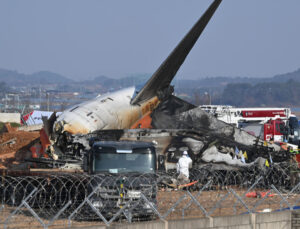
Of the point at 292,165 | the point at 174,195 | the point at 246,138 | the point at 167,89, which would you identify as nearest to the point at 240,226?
the point at 174,195

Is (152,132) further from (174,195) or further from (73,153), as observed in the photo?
(174,195)

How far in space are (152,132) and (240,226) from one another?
1777 centimetres

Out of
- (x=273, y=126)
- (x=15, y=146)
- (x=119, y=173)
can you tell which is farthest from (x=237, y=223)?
(x=273, y=126)

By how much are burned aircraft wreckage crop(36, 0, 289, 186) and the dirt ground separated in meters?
4.37

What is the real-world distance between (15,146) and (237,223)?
29577mm

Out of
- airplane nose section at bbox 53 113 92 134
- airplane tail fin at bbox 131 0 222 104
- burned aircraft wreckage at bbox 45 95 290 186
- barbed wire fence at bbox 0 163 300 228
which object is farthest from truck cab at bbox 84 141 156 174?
airplane tail fin at bbox 131 0 222 104

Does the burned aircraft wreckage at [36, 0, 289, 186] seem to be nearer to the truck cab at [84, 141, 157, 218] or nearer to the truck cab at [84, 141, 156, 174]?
the truck cab at [84, 141, 156, 174]

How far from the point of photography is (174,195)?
19.7 metres

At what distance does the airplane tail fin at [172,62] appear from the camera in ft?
135

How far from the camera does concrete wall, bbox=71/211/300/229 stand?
14.1m

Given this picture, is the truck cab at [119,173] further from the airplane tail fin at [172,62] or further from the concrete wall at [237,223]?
the airplane tail fin at [172,62]

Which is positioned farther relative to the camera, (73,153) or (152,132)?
(152,132)

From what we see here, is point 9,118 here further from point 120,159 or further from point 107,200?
point 107,200

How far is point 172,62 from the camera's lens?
41.6 metres
